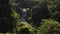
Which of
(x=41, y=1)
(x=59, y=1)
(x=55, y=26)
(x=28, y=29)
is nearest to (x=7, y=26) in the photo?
(x=28, y=29)

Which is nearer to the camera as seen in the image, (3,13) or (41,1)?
(3,13)

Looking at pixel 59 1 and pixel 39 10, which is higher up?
pixel 59 1

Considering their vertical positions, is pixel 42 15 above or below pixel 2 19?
below

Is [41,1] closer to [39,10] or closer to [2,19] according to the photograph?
[39,10]

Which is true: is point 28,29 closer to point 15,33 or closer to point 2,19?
point 15,33

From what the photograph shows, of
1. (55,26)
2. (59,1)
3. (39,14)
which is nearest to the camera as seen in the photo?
(55,26)

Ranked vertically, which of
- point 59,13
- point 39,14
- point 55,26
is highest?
point 55,26

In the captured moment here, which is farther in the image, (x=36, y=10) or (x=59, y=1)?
(x=36, y=10)

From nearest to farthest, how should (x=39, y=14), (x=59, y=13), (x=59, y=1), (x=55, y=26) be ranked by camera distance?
1. (x=55, y=26)
2. (x=59, y=13)
3. (x=59, y=1)
4. (x=39, y=14)

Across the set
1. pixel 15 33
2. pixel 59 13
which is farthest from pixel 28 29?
pixel 59 13
